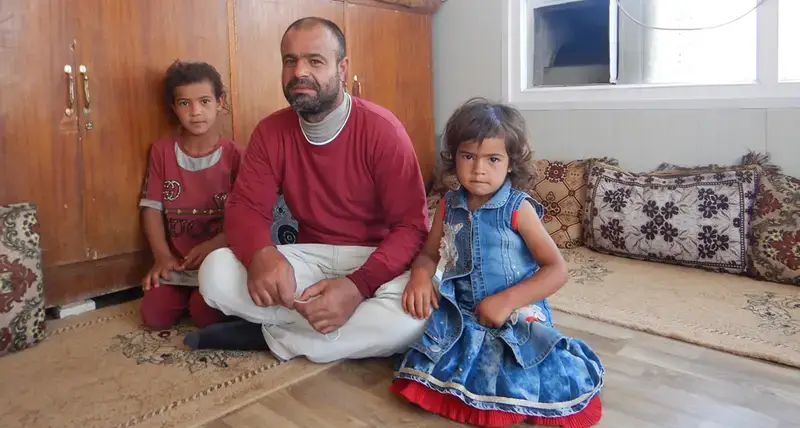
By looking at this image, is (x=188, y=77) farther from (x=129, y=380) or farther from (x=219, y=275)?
(x=129, y=380)

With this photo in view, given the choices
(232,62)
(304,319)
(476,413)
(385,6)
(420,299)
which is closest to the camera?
(476,413)

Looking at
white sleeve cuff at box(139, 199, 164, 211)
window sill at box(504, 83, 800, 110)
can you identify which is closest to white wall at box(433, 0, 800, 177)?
window sill at box(504, 83, 800, 110)

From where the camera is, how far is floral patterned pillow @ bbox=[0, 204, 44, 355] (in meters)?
1.91

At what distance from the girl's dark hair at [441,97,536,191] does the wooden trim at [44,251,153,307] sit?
1437 millimetres

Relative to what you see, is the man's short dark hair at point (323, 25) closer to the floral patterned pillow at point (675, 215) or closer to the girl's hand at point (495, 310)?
the girl's hand at point (495, 310)

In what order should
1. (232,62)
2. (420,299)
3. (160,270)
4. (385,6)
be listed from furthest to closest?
(385,6)
(232,62)
(160,270)
(420,299)

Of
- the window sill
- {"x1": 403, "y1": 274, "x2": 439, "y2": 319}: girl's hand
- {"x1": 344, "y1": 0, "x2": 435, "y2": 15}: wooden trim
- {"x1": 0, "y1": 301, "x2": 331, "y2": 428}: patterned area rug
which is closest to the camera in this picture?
{"x1": 0, "y1": 301, "x2": 331, "y2": 428}: patterned area rug

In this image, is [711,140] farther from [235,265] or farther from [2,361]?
[2,361]

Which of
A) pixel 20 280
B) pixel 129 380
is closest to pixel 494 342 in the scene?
pixel 129 380

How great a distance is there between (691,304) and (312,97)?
1.48 metres

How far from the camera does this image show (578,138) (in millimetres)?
3303

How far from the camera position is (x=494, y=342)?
5.12 feet

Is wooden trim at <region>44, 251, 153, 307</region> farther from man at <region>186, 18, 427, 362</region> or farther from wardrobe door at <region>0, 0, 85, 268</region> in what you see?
man at <region>186, 18, 427, 362</region>

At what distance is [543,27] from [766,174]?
1410 mm
